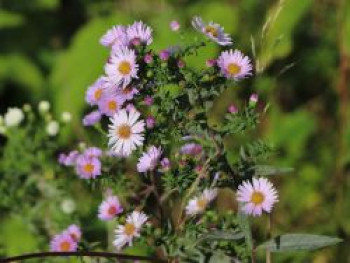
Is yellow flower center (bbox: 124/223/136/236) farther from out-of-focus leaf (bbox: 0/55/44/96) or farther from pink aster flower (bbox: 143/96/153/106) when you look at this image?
out-of-focus leaf (bbox: 0/55/44/96)

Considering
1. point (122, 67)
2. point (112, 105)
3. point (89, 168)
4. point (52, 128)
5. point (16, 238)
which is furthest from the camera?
point (16, 238)

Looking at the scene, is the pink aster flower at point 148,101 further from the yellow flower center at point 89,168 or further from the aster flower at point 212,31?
the yellow flower center at point 89,168

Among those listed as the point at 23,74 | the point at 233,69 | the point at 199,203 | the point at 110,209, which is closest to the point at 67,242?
the point at 110,209

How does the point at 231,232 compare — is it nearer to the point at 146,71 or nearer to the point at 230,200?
the point at 146,71

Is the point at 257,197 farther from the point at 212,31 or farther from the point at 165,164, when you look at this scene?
the point at 212,31

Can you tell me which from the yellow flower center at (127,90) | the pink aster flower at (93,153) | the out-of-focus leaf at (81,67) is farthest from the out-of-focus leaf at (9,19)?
the yellow flower center at (127,90)
